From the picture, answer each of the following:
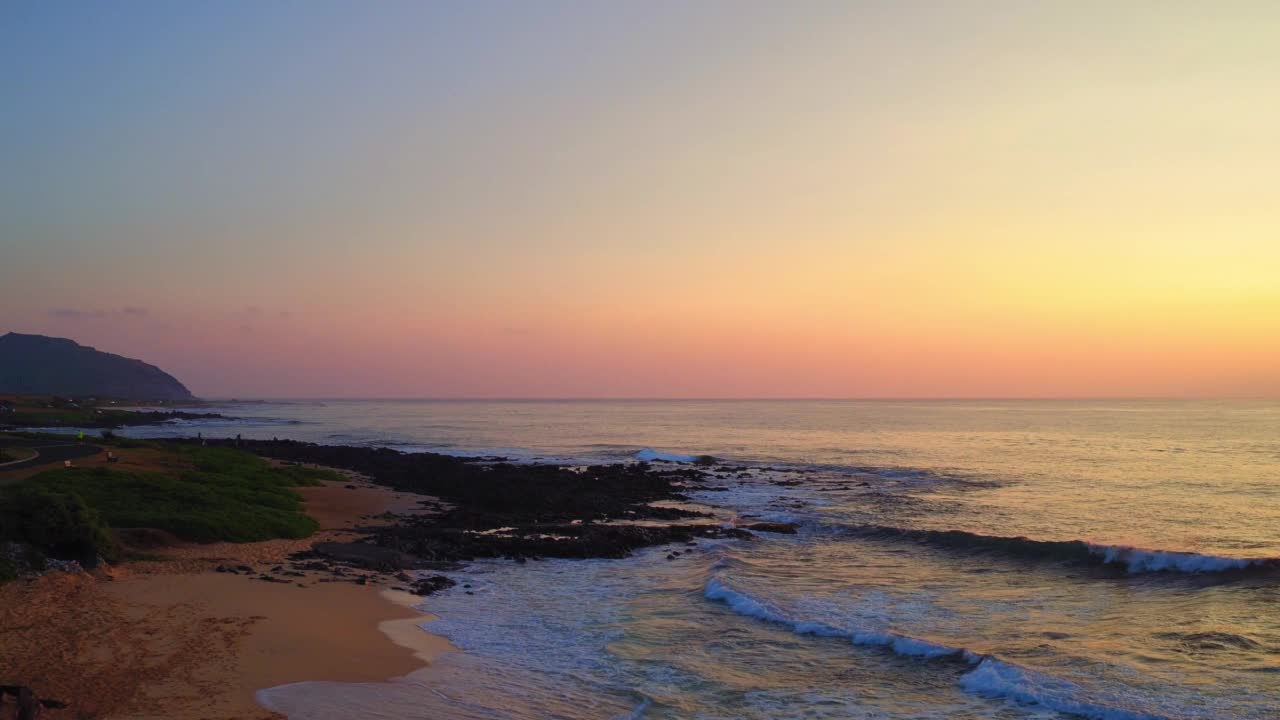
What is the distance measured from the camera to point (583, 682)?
42.7ft

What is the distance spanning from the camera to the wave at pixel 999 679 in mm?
12055

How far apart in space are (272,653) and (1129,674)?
47.2 feet

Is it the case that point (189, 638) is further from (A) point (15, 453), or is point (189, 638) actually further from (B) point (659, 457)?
(B) point (659, 457)

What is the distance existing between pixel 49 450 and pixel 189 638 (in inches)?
1318

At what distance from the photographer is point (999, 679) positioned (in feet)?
43.2

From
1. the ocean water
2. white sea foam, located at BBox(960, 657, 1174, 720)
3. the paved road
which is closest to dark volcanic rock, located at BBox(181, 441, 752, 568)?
the ocean water

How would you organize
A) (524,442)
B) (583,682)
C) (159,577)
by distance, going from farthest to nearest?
(524,442) < (159,577) < (583,682)

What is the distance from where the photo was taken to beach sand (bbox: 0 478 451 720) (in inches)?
420

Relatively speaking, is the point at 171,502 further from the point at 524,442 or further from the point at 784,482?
the point at 524,442

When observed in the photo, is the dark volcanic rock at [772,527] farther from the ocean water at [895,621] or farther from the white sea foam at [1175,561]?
the white sea foam at [1175,561]

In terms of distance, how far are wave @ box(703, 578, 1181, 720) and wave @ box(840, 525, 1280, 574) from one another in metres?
11.2

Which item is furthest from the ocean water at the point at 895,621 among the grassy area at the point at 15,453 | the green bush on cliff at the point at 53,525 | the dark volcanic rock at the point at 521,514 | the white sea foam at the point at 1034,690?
the grassy area at the point at 15,453

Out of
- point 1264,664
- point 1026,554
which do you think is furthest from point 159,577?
point 1026,554

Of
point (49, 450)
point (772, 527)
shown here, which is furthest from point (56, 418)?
point (772, 527)
